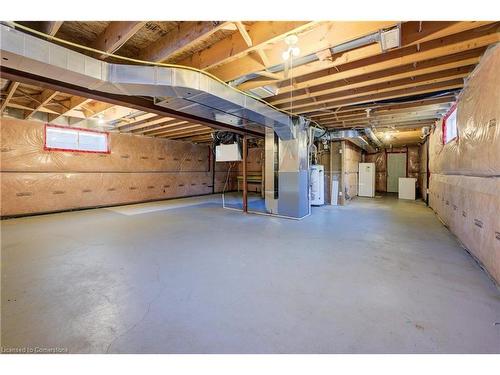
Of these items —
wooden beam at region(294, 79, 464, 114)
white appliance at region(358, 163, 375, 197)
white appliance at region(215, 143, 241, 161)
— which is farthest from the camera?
white appliance at region(358, 163, 375, 197)

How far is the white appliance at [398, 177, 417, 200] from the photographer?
7.44 m

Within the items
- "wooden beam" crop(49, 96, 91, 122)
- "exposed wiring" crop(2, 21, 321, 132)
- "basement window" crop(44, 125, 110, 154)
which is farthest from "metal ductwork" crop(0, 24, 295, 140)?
"basement window" crop(44, 125, 110, 154)

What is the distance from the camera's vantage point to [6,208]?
458cm

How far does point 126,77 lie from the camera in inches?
85.4

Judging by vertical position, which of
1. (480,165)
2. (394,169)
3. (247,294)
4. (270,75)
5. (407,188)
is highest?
(270,75)

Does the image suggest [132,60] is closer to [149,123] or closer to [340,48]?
[340,48]

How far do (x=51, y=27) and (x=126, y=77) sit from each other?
587mm

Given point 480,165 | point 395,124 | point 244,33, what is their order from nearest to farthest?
point 244,33, point 480,165, point 395,124

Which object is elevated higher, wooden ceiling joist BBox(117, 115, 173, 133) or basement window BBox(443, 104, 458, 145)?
wooden ceiling joist BBox(117, 115, 173, 133)

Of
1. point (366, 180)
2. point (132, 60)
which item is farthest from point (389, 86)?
point (366, 180)

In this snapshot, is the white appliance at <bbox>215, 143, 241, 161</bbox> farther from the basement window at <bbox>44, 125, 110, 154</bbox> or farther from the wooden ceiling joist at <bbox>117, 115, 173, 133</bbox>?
the basement window at <bbox>44, 125, 110, 154</bbox>

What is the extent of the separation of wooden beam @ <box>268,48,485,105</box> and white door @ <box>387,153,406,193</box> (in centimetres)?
824

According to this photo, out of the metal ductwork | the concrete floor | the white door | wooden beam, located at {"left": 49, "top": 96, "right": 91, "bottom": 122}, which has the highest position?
wooden beam, located at {"left": 49, "top": 96, "right": 91, "bottom": 122}

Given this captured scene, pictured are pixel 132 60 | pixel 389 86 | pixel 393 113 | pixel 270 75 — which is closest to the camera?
pixel 132 60
